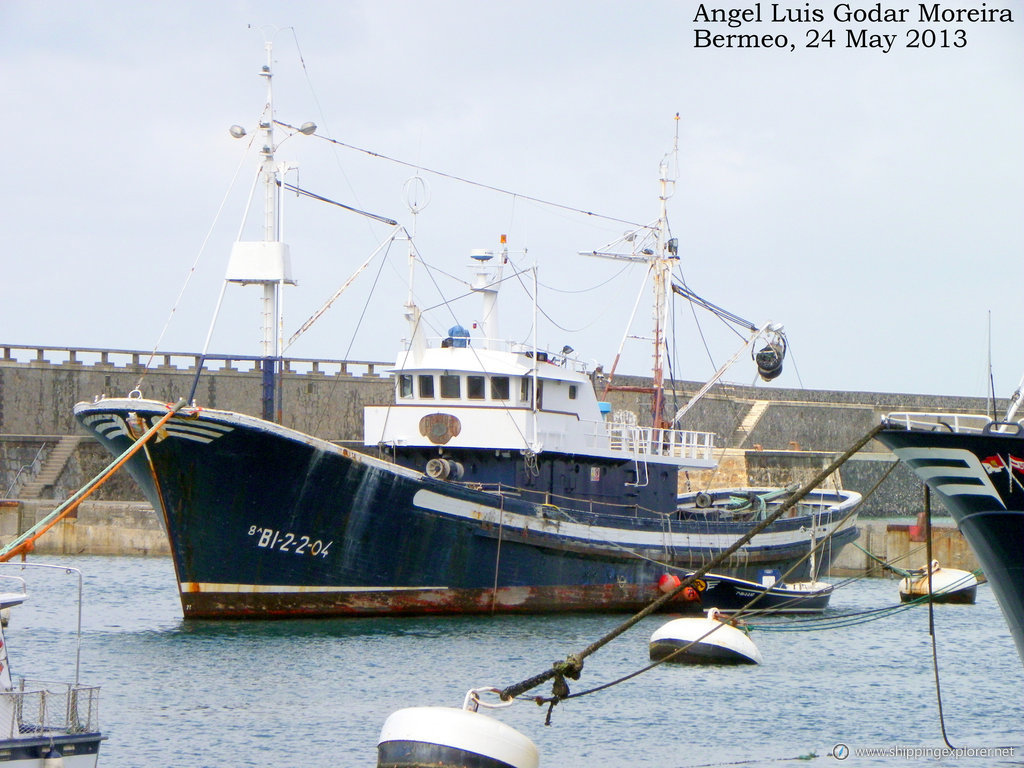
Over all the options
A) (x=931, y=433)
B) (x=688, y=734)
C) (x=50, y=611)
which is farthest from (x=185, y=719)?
(x=50, y=611)

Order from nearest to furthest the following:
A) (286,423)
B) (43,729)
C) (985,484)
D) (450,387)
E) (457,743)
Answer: (457,743) → (43,729) → (985,484) → (450,387) → (286,423)

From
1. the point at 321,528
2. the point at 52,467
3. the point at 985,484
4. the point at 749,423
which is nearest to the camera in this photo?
the point at 985,484

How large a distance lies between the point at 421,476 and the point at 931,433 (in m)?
10.6

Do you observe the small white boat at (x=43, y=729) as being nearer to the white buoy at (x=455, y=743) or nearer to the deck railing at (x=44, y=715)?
the deck railing at (x=44, y=715)

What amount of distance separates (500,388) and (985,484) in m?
12.2

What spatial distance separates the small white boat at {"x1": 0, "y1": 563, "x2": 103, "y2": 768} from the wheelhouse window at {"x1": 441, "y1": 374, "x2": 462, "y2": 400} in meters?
13.2

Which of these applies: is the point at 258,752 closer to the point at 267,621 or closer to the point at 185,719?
the point at 185,719

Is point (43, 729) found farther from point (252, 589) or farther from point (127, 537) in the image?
point (127, 537)

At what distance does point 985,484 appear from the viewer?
12.6 metres

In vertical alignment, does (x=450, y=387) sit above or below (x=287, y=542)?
above

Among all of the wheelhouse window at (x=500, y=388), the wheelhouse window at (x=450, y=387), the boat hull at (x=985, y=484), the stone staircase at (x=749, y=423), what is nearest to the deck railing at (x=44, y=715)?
the boat hull at (x=985, y=484)

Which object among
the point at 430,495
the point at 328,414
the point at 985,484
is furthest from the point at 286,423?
the point at 985,484

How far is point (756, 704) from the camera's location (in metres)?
17.1

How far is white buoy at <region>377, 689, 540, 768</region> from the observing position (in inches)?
394
